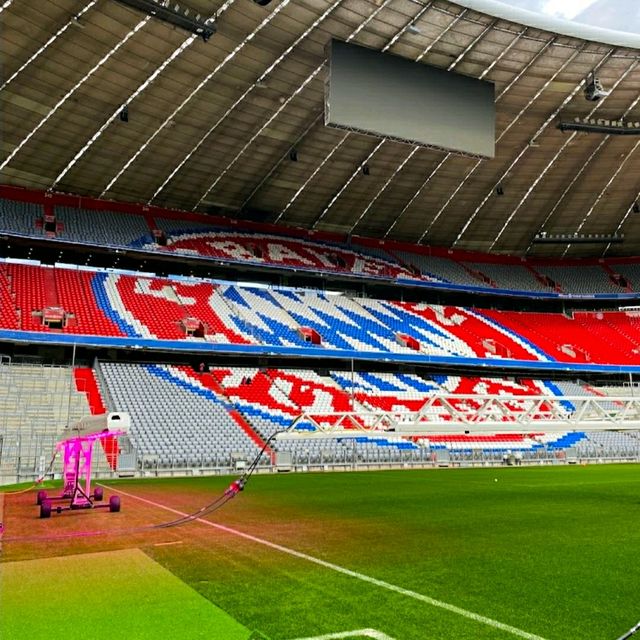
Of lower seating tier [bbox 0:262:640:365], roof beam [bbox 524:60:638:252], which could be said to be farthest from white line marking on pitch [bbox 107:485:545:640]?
roof beam [bbox 524:60:638:252]

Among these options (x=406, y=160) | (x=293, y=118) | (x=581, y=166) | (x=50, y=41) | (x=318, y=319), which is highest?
(x=581, y=166)

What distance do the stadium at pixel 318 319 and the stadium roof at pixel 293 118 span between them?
0.18 metres

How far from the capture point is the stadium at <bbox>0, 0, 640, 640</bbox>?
685 cm

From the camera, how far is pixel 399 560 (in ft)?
24.8

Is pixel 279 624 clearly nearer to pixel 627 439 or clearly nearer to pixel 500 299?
pixel 627 439

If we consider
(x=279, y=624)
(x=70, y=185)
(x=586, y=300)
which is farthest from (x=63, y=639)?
(x=586, y=300)

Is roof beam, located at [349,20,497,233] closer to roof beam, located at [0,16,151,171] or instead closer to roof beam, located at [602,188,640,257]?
roof beam, located at [0,16,151,171]

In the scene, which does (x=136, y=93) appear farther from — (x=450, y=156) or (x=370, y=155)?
(x=450, y=156)

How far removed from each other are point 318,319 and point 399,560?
1371 inches

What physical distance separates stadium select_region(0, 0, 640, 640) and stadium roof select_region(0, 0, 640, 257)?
0.59ft

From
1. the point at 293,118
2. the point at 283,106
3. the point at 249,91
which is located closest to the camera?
the point at 249,91

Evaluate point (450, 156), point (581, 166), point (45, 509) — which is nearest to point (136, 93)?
point (450, 156)

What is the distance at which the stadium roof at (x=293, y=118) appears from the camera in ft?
91.2

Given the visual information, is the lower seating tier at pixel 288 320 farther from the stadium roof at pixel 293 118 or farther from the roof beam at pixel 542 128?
the roof beam at pixel 542 128
